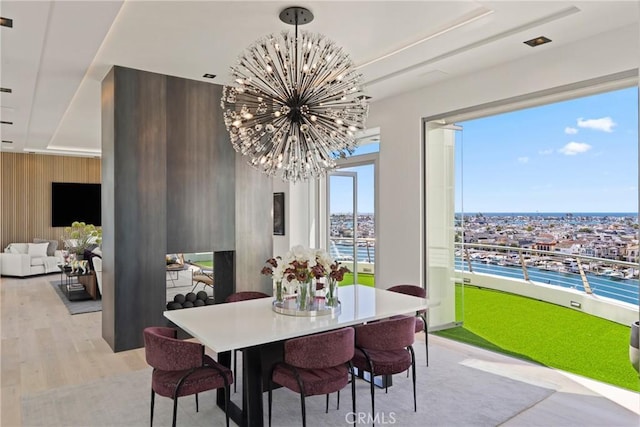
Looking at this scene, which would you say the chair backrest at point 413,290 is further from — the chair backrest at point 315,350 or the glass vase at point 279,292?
the chair backrest at point 315,350

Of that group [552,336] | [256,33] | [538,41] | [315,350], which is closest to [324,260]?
[315,350]

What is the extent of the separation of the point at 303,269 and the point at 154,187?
97.9 inches

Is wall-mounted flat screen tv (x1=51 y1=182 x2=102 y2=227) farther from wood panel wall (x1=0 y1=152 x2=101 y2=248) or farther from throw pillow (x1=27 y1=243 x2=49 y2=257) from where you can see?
throw pillow (x1=27 y1=243 x2=49 y2=257)

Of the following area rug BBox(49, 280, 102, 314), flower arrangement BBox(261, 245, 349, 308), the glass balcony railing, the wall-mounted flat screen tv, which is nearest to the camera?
flower arrangement BBox(261, 245, 349, 308)

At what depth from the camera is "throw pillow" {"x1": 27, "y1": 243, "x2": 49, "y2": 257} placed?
31.6 ft

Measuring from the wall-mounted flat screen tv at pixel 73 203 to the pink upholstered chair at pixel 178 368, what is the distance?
10.1m

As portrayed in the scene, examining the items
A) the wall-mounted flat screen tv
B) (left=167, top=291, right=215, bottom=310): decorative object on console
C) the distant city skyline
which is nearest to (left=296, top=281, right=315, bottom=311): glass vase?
(left=167, top=291, right=215, bottom=310): decorative object on console

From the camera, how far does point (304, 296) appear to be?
3.11 meters

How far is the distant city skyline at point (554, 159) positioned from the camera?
4621 mm

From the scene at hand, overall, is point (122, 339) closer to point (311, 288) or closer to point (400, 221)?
point (311, 288)

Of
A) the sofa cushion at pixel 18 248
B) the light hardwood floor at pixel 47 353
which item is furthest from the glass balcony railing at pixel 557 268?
the sofa cushion at pixel 18 248

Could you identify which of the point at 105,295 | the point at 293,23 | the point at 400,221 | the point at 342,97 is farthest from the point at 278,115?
the point at 105,295

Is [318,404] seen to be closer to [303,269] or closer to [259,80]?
[303,269]

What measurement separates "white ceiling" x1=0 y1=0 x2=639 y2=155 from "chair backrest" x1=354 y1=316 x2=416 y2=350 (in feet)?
7.82
